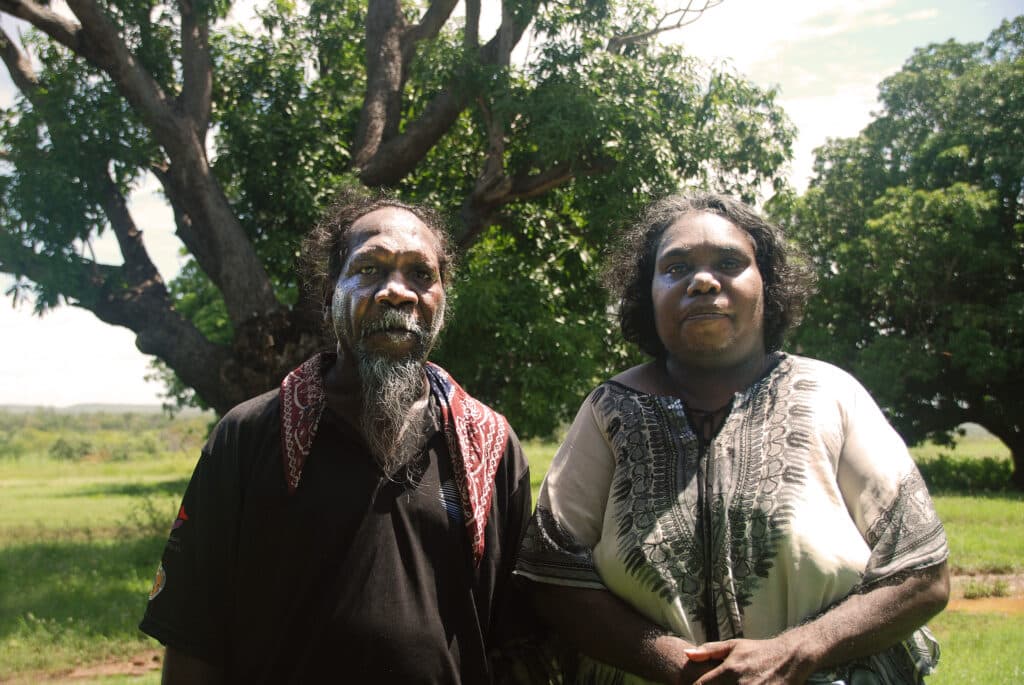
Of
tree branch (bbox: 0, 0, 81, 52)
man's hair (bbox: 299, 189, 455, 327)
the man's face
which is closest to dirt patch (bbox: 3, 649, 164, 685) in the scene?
man's hair (bbox: 299, 189, 455, 327)

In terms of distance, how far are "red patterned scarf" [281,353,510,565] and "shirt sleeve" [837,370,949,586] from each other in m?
0.94

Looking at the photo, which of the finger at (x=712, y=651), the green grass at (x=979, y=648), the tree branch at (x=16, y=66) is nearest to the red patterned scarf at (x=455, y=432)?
the finger at (x=712, y=651)

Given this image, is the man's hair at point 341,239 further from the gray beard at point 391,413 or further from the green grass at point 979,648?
the green grass at point 979,648

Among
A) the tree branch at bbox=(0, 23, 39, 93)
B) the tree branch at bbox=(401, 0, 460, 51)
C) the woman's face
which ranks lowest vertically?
the woman's face

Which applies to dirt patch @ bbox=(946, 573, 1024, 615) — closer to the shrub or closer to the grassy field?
the grassy field

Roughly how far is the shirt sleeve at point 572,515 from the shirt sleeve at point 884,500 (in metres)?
0.60

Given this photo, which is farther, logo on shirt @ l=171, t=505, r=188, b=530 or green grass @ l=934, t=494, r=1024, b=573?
green grass @ l=934, t=494, r=1024, b=573

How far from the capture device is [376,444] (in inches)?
92.9

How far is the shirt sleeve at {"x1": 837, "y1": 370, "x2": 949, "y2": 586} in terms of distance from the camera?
6.51 ft

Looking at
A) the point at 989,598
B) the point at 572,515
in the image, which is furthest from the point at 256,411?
the point at 989,598

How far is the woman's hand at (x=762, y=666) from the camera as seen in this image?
1885 millimetres

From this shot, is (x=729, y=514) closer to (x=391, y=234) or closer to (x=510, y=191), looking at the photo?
(x=391, y=234)

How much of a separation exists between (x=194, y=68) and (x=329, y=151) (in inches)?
63.8

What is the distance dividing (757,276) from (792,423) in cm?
42
